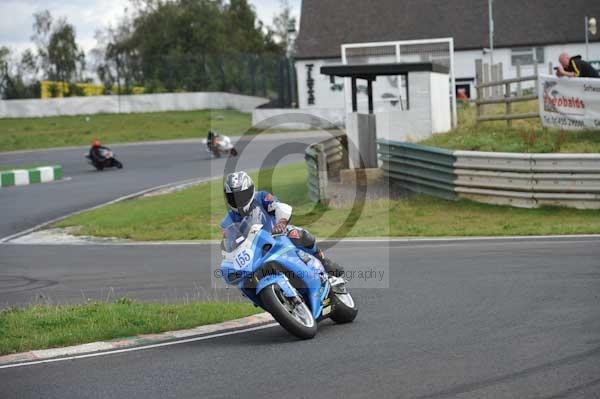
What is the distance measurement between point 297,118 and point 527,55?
14.8 metres

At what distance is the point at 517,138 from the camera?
20.8 metres

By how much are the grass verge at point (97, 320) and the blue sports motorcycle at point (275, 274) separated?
127 cm

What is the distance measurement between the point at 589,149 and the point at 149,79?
47894 millimetres

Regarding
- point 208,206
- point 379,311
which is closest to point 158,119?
point 208,206

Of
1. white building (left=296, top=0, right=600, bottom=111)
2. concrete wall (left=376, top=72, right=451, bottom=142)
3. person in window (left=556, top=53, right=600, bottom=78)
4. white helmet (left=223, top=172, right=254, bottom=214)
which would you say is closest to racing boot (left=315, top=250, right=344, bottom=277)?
white helmet (left=223, top=172, right=254, bottom=214)

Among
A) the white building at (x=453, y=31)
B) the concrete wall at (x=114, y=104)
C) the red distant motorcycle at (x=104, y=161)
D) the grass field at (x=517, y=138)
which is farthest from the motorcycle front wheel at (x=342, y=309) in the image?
the concrete wall at (x=114, y=104)

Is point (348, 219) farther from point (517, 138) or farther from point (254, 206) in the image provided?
point (254, 206)

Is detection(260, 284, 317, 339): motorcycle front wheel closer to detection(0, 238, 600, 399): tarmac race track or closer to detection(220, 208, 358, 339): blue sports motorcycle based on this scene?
detection(220, 208, 358, 339): blue sports motorcycle

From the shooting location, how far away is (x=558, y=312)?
8977 millimetres

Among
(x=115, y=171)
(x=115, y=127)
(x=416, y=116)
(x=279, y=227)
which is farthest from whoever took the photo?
(x=115, y=127)

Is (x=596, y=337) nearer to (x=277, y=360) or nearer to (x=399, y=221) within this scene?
(x=277, y=360)

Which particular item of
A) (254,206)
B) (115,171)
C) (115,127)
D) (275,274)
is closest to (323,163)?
(254,206)

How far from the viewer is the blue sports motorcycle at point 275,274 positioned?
8375mm

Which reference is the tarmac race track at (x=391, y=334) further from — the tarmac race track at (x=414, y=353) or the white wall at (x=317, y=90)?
the white wall at (x=317, y=90)
